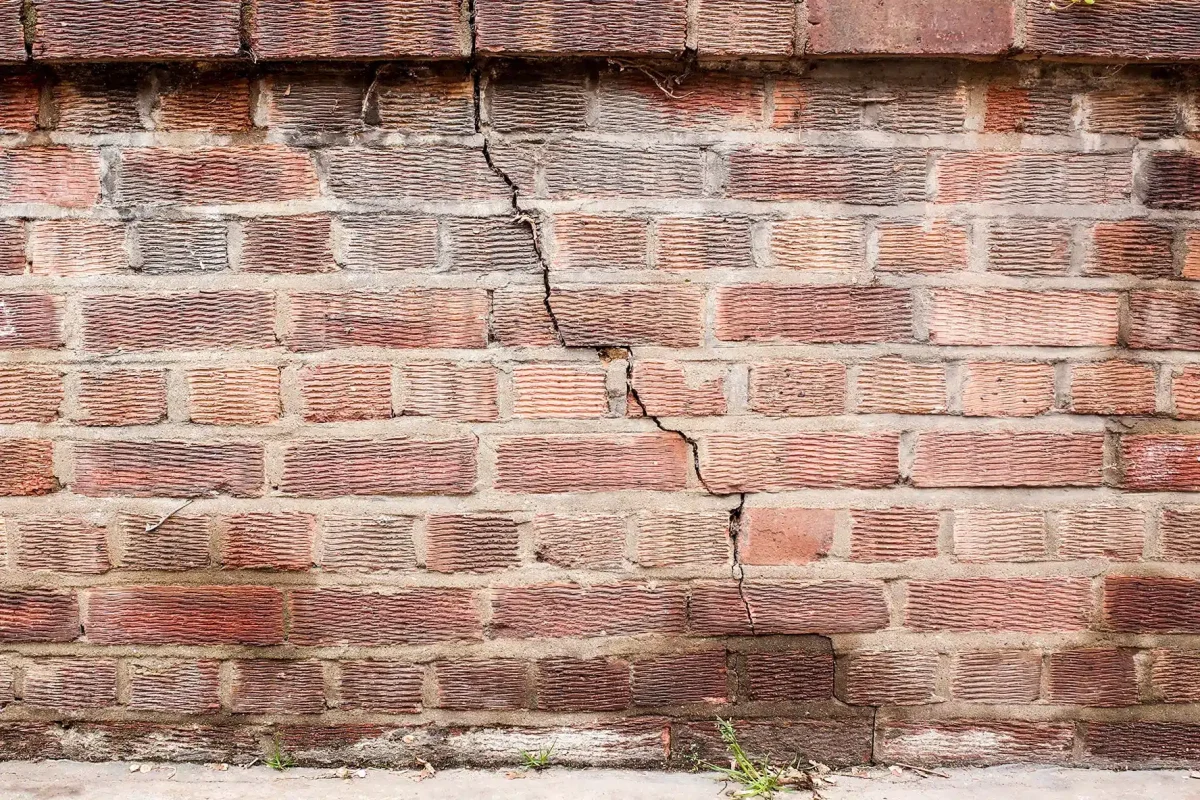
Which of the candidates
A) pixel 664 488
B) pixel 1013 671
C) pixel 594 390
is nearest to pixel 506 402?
pixel 594 390

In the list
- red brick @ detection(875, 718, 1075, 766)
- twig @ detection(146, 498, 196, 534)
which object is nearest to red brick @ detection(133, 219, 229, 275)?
twig @ detection(146, 498, 196, 534)

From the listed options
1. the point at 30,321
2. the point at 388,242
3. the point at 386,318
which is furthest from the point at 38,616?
the point at 388,242

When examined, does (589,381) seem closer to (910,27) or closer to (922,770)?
(910,27)

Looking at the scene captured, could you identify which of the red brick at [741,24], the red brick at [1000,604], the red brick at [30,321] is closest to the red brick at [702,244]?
the red brick at [741,24]

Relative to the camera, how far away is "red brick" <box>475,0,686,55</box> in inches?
64.7

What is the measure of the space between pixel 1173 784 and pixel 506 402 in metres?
1.53

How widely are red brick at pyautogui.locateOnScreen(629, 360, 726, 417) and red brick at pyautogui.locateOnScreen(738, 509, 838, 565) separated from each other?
24 centimetres

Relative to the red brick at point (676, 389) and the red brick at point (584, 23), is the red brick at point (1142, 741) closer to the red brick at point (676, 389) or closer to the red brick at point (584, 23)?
the red brick at point (676, 389)

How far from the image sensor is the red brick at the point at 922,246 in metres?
1.73

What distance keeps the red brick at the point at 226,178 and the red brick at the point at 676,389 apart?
72 cm

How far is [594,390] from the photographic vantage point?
1756 millimetres

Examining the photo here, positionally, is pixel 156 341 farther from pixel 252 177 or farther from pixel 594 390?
pixel 594 390

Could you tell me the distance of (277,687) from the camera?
182 centimetres

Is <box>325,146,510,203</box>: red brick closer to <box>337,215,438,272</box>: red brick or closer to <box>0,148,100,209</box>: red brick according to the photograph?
<box>337,215,438,272</box>: red brick
